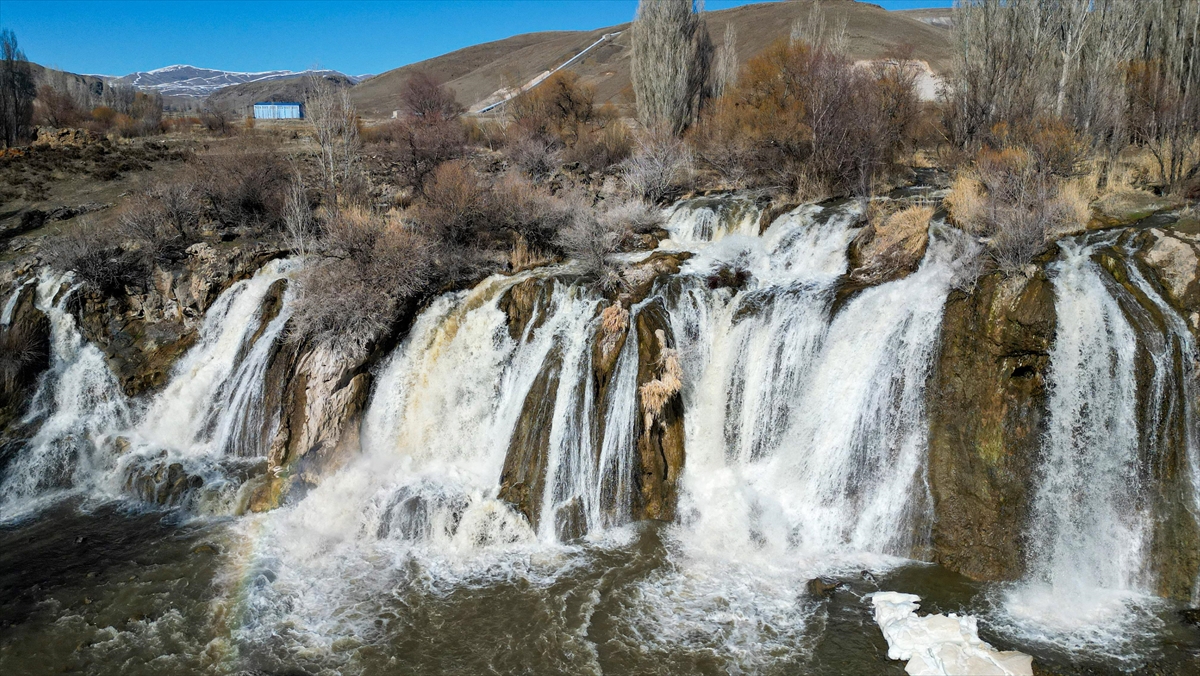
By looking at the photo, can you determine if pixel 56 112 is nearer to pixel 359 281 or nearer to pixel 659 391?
pixel 359 281

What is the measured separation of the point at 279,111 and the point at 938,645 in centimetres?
7495

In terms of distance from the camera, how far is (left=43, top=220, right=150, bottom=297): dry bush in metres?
16.1

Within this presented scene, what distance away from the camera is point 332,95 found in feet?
73.0

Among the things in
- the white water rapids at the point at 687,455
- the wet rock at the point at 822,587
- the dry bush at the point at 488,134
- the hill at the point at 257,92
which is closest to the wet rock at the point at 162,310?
the white water rapids at the point at 687,455

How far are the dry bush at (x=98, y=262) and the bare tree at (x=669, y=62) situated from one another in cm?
2046

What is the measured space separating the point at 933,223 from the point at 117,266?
1966 centimetres

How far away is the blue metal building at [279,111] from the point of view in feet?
214

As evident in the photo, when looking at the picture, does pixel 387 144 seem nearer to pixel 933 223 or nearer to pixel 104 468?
pixel 104 468

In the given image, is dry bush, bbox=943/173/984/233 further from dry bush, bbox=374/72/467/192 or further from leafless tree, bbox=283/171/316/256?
dry bush, bbox=374/72/467/192

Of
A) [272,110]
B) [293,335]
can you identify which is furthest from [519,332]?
[272,110]

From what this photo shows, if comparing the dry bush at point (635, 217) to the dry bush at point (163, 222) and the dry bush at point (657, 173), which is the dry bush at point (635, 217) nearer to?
the dry bush at point (657, 173)

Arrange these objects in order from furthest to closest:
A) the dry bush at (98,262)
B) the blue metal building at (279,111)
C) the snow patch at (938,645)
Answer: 1. the blue metal building at (279,111)
2. the dry bush at (98,262)
3. the snow patch at (938,645)

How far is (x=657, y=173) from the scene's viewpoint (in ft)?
65.7

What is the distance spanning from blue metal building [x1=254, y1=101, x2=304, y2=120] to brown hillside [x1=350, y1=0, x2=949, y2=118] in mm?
14313
